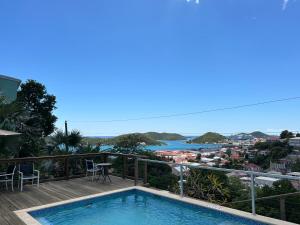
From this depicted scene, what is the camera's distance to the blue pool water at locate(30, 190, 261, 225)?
5.84 meters

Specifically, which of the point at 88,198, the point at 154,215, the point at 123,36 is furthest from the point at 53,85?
the point at 154,215

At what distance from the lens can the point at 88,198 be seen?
23.5ft

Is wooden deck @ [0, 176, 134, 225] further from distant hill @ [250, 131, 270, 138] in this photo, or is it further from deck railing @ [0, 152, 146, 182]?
distant hill @ [250, 131, 270, 138]

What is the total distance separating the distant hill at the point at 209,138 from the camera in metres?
24.2

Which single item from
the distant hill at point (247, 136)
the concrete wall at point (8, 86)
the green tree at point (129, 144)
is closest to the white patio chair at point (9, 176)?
the green tree at point (129, 144)

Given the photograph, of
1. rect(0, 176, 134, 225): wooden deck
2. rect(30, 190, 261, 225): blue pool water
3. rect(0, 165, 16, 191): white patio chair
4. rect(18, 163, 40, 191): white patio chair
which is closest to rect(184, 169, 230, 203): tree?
rect(30, 190, 261, 225): blue pool water

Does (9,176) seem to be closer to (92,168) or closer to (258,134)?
(92,168)

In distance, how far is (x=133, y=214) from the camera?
6.53 meters

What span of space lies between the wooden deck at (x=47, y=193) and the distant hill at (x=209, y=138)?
15795 millimetres

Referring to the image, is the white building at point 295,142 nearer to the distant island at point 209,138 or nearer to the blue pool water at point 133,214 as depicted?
the distant island at point 209,138

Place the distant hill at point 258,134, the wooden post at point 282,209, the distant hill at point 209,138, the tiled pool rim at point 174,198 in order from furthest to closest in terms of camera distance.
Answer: the distant hill at point 209,138
the distant hill at point 258,134
the wooden post at point 282,209
the tiled pool rim at point 174,198

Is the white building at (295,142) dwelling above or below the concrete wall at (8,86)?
below

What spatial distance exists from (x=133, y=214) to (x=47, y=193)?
105 inches

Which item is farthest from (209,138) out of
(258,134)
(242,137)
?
(258,134)
